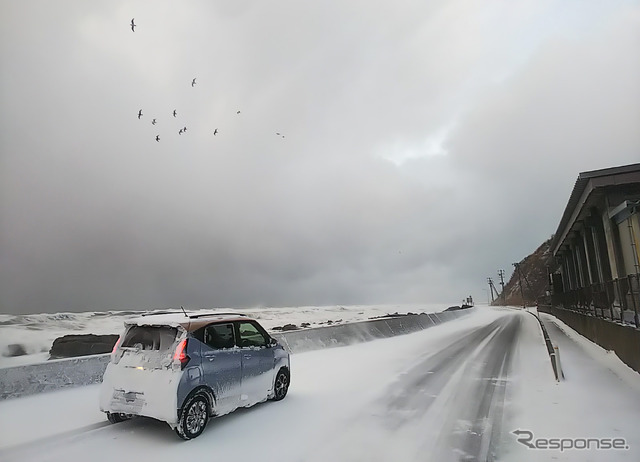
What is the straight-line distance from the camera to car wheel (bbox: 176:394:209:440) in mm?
5685

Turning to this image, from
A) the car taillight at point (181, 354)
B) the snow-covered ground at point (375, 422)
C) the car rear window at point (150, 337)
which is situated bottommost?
the snow-covered ground at point (375, 422)

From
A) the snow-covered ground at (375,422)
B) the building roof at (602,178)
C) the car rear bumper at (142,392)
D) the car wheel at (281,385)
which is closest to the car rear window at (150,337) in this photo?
the car rear bumper at (142,392)

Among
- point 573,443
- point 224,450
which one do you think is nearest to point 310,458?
point 224,450

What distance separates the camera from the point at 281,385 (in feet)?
26.6

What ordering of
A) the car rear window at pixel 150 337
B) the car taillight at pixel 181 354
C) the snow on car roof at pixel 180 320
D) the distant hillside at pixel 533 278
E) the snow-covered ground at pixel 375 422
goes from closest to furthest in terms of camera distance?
1. the snow-covered ground at pixel 375 422
2. the car taillight at pixel 181 354
3. the car rear window at pixel 150 337
4. the snow on car roof at pixel 180 320
5. the distant hillside at pixel 533 278

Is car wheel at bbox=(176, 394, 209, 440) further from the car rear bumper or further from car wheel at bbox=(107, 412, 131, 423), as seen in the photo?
car wheel at bbox=(107, 412, 131, 423)

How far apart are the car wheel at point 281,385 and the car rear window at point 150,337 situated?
8.46 feet

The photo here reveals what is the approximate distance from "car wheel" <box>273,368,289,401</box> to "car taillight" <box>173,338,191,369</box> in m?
2.48

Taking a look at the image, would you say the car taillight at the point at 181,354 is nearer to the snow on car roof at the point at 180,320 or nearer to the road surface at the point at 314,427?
the snow on car roof at the point at 180,320

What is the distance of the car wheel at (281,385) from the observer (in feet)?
26.0

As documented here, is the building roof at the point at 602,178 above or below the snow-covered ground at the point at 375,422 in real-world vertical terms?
above

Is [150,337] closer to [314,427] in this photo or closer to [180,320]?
[180,320]

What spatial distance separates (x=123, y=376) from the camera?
20.0 feet

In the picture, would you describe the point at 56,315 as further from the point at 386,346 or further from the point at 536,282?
the point at 536,282
